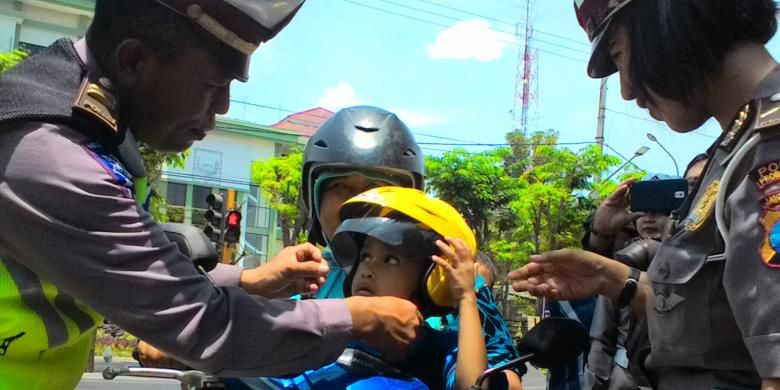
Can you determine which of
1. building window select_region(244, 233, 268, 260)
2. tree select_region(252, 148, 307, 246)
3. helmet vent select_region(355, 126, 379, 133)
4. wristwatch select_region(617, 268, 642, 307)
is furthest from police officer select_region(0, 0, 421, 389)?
building window select_region(244, 233, 268, 260)

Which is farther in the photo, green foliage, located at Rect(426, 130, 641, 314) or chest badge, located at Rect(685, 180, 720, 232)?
green foliage, located at Rect(426, 130, 641, 314)

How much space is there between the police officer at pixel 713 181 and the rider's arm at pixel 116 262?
2.76ft

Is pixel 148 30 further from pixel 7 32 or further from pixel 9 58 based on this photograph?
pixel 7 32

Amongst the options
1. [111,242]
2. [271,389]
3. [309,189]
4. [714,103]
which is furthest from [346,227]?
[714,103]

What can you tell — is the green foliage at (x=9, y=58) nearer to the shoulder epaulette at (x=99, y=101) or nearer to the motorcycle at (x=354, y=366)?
the motorcycle at (x=354, y=366)

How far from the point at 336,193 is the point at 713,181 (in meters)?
1.75

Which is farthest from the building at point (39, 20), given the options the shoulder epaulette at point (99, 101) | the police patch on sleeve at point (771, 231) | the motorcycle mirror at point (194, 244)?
the police patch on sleeve at point (771, 231)

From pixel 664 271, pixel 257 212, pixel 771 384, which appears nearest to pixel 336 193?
pixel 664 271

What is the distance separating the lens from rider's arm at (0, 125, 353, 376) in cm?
155

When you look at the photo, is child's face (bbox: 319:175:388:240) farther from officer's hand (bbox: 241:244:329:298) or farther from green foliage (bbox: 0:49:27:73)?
green foliage (bbox: 0:49:27:73)

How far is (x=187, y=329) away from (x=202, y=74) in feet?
2.08

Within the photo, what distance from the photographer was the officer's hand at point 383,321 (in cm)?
183

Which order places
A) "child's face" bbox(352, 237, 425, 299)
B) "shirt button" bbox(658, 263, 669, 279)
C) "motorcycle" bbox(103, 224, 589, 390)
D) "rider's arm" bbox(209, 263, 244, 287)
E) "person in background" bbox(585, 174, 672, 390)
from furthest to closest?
"person in background" bbox(585, 174, 672, 390) < "rider's arm" bbox(209, 263, 244, 287) < "child's face" bbox(352, 237, 425, 299) < "motorcycle" bbox(103, 224, 589, 390) < "shirt button" bbox(658, 263, 669, 279)

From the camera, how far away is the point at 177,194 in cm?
3766
